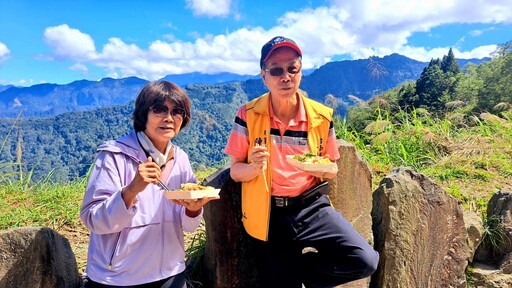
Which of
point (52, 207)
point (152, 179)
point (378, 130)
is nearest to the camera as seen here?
point (152, 179)

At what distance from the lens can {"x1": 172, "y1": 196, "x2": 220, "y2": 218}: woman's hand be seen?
266cm

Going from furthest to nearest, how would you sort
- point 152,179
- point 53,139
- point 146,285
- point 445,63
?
1. point 53,139
2. point 445,63
3. point 146,285
4. point 152,179

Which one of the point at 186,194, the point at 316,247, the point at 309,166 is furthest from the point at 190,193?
the point at 316,247

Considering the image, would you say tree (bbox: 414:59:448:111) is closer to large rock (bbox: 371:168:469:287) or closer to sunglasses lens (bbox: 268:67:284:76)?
large rock (bbox: 371:168:469:287)

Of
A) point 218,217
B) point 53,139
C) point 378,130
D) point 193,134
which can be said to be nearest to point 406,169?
point 218,217

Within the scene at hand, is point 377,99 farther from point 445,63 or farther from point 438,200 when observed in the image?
point 445,63

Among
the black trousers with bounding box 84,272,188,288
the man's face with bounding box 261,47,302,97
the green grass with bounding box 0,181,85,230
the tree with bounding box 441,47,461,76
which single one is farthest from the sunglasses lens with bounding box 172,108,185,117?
the tree with bounding box 441,47,461,76

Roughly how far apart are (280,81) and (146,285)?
6.16 feet

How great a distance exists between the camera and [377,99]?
28.5 ft

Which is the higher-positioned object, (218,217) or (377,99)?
(377,99)

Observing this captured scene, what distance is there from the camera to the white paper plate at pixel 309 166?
284 centimetres

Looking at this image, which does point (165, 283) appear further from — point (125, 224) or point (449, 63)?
point (449, 63)

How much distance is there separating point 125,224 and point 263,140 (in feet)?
4.08

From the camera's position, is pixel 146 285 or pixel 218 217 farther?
pixel 218 217
